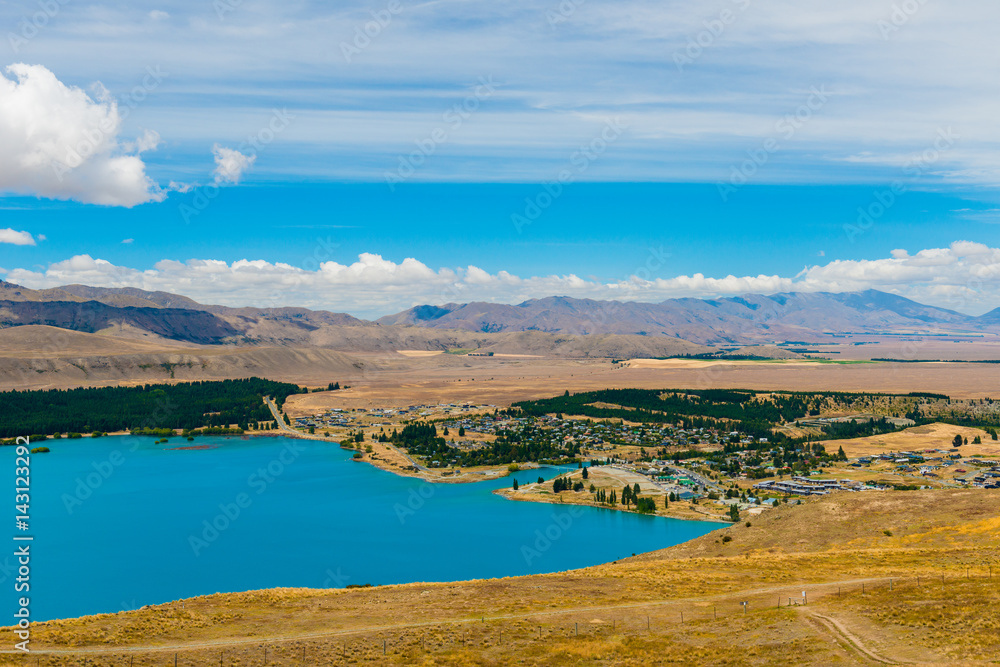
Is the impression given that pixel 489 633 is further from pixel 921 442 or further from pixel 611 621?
pixel 921 442

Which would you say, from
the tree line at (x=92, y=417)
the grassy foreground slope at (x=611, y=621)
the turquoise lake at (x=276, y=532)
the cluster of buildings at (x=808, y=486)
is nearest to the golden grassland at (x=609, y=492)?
the turquoise lake at (x=276, y=532)

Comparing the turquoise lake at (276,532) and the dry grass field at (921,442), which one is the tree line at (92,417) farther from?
the dry grass field at (921,442)

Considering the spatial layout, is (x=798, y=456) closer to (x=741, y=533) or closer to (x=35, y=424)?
(x=741, y=533)

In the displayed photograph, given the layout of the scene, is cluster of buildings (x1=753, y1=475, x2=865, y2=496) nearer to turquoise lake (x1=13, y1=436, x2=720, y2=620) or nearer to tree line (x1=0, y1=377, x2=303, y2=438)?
turquoise lake (x1=13, y1=436, x2=720, y2=620)

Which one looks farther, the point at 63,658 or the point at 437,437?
the point at 437,437

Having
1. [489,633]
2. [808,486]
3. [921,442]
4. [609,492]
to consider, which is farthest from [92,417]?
[921,442]

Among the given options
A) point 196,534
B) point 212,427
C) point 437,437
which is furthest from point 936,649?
point 212,427

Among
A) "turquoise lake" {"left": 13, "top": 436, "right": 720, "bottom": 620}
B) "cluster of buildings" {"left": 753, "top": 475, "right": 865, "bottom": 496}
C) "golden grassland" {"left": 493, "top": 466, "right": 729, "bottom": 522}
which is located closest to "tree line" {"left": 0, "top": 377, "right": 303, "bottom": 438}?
"turquoise lake" {"left": 13, "top": 436, "right": 720, "bottom": 620}
